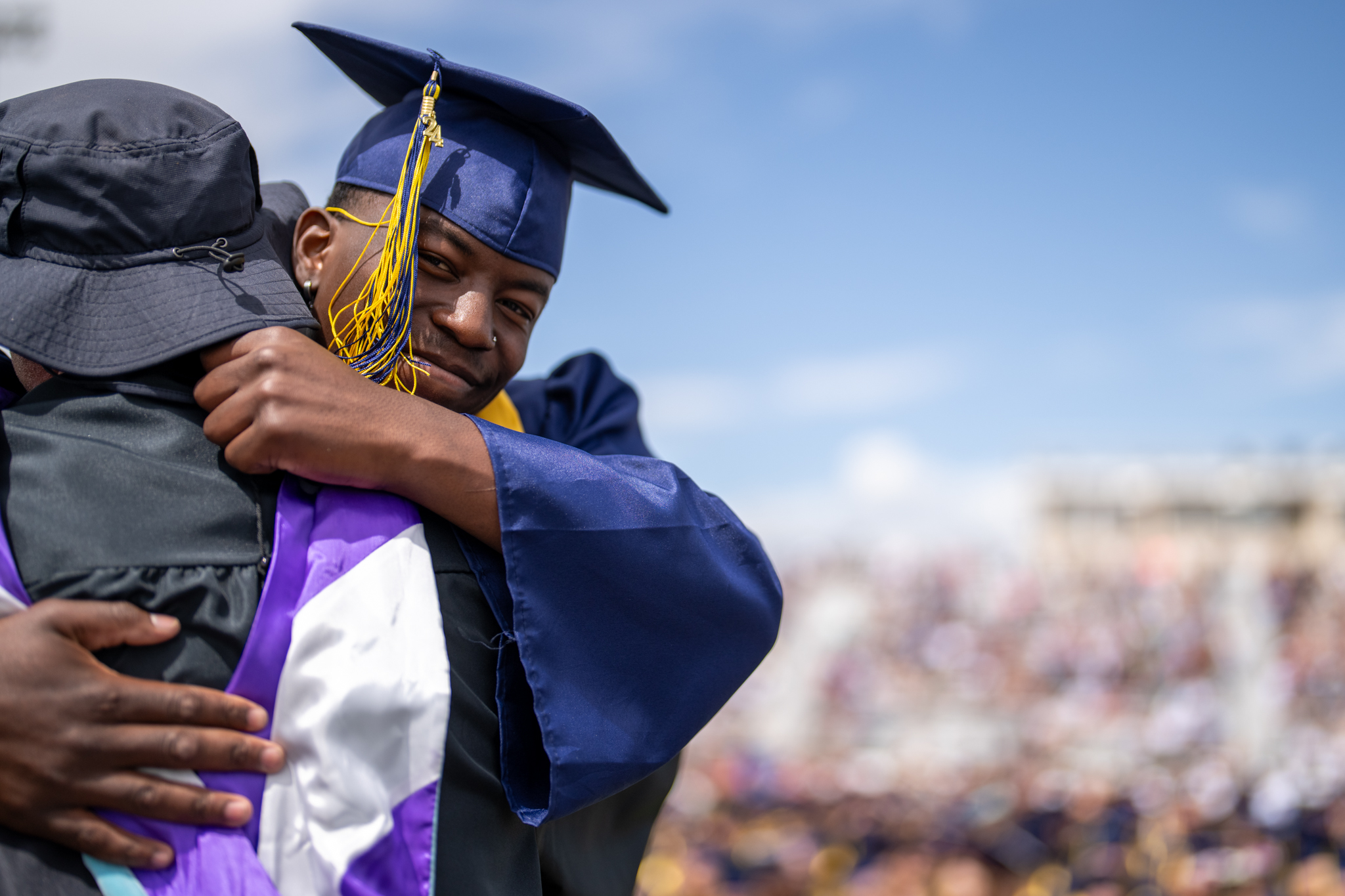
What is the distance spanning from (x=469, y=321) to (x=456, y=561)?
371 mm

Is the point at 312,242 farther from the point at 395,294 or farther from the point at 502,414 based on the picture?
the point at 502,414

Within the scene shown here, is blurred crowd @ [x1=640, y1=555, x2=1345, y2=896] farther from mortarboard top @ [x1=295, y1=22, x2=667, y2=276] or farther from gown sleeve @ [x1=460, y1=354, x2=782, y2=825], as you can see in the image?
mortarboard top @ [x1=295, y1=22, x2=667, y2=276]

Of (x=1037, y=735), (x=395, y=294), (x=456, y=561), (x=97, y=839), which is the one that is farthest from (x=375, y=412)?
(x=1037, y=735)

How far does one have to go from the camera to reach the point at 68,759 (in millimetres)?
1023

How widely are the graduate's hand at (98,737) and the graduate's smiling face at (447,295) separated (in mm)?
A: 551

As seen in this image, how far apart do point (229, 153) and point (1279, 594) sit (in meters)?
22.5

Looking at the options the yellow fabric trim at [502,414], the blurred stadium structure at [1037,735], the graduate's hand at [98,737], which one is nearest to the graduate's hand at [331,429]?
the graduate's hand at [98,737]

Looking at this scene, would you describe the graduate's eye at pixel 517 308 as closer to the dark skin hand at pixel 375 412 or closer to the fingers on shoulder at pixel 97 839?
the dark skin hand at pixel 375 412

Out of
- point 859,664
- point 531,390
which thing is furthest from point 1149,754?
point 531,390

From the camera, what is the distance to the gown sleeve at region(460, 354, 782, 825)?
1.25m

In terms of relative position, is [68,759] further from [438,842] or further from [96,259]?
[96,259]

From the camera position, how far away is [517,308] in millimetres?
1625

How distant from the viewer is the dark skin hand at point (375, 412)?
1.13 meters

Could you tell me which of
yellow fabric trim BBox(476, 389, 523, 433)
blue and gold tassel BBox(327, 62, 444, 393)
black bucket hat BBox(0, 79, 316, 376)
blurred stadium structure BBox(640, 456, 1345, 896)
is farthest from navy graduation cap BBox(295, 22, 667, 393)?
blurred stadium structure BBox(640, 456, 1345, 896)
